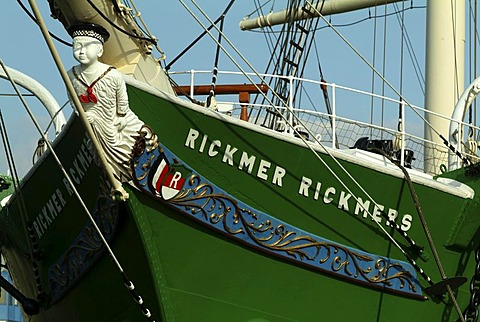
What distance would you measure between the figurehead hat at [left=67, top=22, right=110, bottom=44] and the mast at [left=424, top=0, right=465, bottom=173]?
7.37 m

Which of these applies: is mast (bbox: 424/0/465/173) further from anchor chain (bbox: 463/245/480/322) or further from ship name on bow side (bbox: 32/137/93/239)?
ship name on bow side (bbox: 32/137/93/239)

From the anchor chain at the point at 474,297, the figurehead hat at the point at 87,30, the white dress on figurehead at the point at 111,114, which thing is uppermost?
the figurehead hat at the point at 87,30

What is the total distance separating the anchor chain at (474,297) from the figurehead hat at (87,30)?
5192mm

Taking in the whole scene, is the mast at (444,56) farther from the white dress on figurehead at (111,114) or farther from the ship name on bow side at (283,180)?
the white dress on figurehead at (111,114)

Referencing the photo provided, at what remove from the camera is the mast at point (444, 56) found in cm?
1819

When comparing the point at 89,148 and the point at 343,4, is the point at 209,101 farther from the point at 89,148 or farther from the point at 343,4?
the point at 343,4

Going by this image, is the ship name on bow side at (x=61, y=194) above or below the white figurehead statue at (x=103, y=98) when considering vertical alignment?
below

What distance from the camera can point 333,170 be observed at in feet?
43.3

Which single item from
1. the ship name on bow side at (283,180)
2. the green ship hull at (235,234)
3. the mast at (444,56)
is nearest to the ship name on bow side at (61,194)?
the green ship hull at (235,234)

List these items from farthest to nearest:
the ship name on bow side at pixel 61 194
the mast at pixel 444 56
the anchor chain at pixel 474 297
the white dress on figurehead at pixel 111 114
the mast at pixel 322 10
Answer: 1. the mast at pixel 322 10
2. the mast at pixel 444 56
3. the anchor chain at pixel 474 297
4. the ship name on bow side at pixel 61 194
5. the white dress on figurehead at pixel 111 114

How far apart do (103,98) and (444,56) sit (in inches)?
311

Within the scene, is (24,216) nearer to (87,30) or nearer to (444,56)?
(87,30)

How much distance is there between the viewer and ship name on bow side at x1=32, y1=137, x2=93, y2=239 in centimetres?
1248

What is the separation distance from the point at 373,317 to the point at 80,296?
315cm
